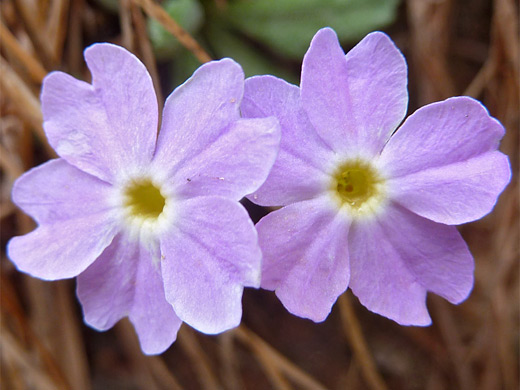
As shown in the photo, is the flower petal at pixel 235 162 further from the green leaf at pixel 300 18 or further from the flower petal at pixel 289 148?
the green leaf at pixel 300 18

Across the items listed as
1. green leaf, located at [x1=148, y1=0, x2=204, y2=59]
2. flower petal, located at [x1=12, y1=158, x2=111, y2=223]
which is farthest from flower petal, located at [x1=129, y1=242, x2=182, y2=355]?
green leaf, located at [x1=148, y1=0, x2=204, y2=59]

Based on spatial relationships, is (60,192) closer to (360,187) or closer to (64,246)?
(64,246)

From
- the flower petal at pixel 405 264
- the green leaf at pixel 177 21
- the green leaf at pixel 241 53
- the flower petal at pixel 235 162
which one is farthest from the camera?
the green leaf at pixel 241 53

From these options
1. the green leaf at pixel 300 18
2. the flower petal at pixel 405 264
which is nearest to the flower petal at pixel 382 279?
the flower petal at pixel 405 264

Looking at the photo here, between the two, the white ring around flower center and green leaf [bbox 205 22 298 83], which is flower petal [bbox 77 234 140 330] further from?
green leaf [bbox 205 22 298 83]

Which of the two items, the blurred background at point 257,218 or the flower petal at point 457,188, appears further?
the blurred background at point 257,218

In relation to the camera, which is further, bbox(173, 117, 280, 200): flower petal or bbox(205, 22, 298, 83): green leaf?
bbox(205, 22, 298, 83): green leaf

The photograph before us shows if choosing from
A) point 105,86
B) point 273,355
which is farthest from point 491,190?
point 273,355
